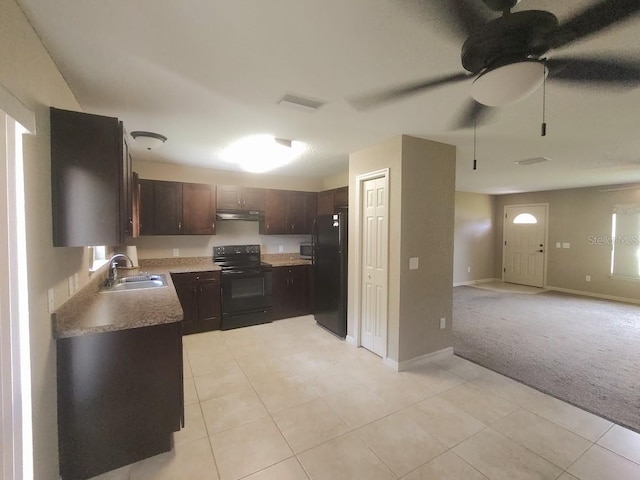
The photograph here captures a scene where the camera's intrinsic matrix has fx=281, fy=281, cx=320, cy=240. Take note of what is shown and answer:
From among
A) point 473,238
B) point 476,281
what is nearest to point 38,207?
point 473,238

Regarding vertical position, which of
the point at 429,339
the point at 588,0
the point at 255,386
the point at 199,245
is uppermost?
the point at 588,0

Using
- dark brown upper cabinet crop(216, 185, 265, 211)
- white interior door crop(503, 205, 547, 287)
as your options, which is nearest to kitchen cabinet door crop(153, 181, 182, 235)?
dark brown upper cabinet crop(216, 185, 265, 211)

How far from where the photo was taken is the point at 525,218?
24.0 feet

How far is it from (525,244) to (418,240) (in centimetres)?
606

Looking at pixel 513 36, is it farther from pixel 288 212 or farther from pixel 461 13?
pixel 288 212

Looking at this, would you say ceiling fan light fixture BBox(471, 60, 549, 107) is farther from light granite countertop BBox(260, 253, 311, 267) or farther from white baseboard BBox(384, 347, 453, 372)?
light granite countertop BBox(260, 253, 311, 267)

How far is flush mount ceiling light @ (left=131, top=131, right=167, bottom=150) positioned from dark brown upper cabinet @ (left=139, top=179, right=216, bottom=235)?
3.96ft

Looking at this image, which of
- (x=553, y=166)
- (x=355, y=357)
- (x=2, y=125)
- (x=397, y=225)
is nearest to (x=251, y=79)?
(x=2, y=125)

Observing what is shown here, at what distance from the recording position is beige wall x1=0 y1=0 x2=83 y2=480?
1206mm

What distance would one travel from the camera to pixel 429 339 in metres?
3.14

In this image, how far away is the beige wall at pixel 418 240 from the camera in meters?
2.93

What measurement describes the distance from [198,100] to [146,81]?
1.16 ft

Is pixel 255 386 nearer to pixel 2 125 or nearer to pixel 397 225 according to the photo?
pixel 397 225

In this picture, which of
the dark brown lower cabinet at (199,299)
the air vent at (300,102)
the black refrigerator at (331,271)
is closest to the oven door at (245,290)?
the dark brown lower cabinet at (199,299)
